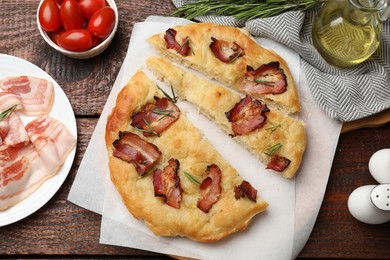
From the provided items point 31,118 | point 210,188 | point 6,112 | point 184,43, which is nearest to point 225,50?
point 184,43

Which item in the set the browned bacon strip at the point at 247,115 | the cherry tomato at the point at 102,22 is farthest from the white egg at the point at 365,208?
the cherry tomato at the point at 102,22

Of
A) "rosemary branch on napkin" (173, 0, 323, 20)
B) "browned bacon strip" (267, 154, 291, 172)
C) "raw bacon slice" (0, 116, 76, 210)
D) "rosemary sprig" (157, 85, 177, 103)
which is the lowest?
"raw bacon slice" (0, 116, 76, 210)

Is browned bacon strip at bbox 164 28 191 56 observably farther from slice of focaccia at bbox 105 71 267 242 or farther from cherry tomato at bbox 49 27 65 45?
cherry tomato at bbox 49 27 65 45

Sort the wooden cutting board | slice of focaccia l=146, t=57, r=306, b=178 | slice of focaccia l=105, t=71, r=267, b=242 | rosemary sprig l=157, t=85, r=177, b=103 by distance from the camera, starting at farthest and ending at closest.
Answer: the wooden cutting board
rosemary sprig l=157, t=85, r=177, b=103
slice of focaccia l=146, t=57, r=306, b=178
slice of focaccia l=105, t=71, r=267, b=242

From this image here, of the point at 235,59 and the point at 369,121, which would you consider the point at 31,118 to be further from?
the point at 369,121

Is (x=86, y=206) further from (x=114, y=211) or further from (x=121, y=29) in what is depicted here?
(x=121, y=29)

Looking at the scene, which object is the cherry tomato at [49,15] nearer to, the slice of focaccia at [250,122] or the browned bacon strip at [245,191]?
the slice of focaccia at [250,122]

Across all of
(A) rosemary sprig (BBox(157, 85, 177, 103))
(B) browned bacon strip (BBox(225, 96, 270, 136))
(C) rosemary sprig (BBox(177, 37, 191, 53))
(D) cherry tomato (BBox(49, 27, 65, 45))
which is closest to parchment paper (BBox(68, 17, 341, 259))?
(A) rosemary sprig (BBox(157, 85, 177, 103))
